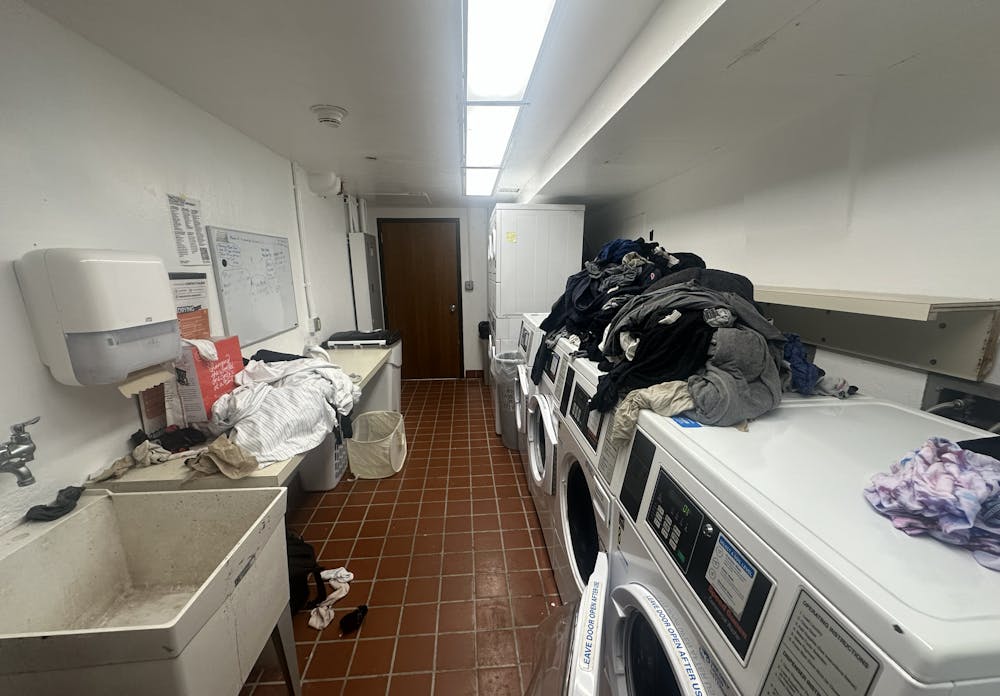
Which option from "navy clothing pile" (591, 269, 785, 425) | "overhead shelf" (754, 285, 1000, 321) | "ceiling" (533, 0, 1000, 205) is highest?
"ceiling" (533, 0, 1000, 205)

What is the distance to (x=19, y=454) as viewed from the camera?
3.10ft

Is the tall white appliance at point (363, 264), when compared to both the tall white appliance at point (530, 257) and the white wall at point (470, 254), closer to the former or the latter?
the white wall at point (470, 254)

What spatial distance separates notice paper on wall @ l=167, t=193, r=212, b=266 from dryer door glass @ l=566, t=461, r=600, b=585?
178 cm

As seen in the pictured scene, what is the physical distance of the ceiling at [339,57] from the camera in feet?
3.26

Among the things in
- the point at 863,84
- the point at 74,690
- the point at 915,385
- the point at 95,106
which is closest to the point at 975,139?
the point at 863,84

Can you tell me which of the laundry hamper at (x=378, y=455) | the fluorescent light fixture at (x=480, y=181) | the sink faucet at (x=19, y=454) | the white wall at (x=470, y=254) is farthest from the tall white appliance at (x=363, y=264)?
the sink faucet at (x=19, y=454)

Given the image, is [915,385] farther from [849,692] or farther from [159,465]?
[159,465]

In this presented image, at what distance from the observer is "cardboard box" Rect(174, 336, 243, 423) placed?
53.3 inches

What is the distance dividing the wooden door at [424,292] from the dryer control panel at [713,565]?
156 inches

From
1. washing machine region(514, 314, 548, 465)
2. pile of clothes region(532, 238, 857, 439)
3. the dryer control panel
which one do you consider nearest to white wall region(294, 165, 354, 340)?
washing machine region(514, 314, 548, 465)

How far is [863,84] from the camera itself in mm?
1062

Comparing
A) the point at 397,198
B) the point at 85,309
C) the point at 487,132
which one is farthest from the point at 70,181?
the point at 397,198

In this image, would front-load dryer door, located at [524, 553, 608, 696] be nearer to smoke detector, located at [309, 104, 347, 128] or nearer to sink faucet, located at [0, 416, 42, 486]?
sink faucet, located at [0, 416, 42, 486]

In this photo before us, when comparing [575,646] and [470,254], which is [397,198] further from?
[575,646]
